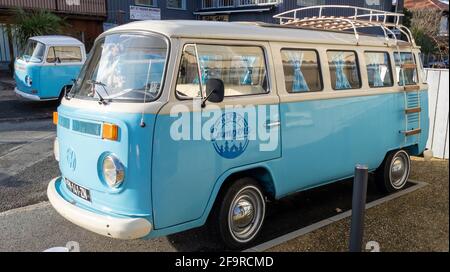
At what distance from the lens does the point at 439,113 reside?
7.55 m

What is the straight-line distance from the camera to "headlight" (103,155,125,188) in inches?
132

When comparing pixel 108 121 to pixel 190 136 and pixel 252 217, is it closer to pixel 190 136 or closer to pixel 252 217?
pixel 190 136

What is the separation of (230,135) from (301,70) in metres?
1.26

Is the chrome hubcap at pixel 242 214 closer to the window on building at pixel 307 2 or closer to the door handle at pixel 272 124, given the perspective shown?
the door handle at pixel 272 124

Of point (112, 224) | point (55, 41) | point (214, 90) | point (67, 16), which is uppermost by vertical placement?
point (67, 16)

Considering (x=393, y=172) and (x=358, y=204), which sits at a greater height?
(x=358, y=204)

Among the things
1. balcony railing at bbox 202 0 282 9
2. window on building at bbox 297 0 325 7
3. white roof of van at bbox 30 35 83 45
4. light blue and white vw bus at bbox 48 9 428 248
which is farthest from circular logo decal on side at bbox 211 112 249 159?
window on building at bbox 297 0 325 7

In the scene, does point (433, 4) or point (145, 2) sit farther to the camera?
point (145, 2)

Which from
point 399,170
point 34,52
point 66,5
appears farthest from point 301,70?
point 66,5

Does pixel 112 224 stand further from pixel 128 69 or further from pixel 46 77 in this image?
pixel 46 77

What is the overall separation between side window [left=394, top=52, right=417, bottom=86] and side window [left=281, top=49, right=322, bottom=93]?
1693mm

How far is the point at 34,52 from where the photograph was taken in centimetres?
1177

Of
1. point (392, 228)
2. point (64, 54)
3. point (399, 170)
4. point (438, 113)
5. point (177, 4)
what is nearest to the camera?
point (392, 228)
